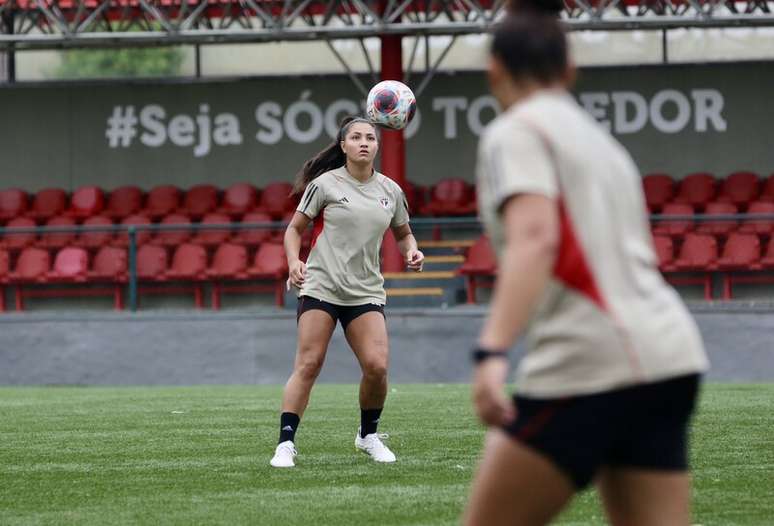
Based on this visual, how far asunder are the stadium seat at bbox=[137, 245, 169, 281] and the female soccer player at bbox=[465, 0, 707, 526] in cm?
1657

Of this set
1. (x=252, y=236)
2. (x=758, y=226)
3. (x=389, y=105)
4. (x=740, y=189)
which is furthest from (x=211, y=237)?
(x=389, y=105)

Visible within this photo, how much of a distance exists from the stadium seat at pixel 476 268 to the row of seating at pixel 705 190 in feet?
12.8

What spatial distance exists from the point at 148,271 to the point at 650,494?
16.7 meters

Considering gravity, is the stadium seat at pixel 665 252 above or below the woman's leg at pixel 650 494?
above

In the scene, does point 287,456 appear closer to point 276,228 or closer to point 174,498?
point 174,498

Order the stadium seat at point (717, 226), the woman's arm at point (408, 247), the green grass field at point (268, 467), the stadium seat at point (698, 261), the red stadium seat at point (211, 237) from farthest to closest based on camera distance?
the red stadium seat at point (211, 237), the stadium seat at point (717, 226), the stadium seat at point (698, 261), the woman's arm at point (408, 247), the green grass field at point (268, 467)

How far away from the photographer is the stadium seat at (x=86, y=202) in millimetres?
24406

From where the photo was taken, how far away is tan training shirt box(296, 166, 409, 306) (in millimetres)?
8438

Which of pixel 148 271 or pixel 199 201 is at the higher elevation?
pixel 199 201

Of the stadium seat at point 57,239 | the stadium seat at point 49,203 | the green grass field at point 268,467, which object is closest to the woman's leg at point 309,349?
the green grass field at point 268,467

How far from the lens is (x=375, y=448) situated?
352 inches

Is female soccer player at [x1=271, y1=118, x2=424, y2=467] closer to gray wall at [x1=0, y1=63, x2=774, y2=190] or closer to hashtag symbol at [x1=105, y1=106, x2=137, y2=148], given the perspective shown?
gray wall at [x1=0, y1=63, x2=774, y2=190]

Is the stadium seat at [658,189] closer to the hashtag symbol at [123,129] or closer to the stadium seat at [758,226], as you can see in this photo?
the stadium seat at [758,226]

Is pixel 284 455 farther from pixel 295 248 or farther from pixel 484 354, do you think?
pixel 484 354
